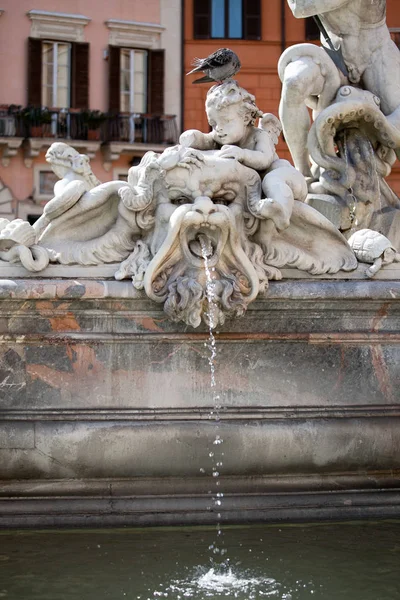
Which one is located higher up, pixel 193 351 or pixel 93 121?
pixel 93 121

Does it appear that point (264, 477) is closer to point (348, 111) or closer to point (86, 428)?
point (86, 428)

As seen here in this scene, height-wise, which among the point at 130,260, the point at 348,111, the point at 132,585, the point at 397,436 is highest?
the point at 348,111

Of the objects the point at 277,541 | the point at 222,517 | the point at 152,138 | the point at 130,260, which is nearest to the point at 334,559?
the point at 277,541

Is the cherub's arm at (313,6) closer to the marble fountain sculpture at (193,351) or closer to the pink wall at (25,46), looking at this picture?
the marble fountain sculpture at (193,351)

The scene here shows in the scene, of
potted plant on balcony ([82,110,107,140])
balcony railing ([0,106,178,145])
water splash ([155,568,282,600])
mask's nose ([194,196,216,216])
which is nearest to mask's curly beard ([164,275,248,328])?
mask's nose ([194,196,216,216])

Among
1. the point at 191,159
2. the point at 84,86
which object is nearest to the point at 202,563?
the point at 191,159

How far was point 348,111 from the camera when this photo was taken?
718cm

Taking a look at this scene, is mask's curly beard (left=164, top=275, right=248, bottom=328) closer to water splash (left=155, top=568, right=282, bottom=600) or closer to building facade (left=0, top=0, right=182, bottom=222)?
water splash (left=155, top=568, right=282, bottom=600)

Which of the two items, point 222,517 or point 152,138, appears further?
point 152,138

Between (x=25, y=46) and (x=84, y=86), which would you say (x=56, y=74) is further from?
(x=25, y=46)

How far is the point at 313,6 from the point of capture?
7410 millimetres

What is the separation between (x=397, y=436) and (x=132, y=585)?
1535 mm

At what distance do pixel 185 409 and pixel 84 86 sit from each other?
26359 mm

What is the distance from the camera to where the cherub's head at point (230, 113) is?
19.1ft
